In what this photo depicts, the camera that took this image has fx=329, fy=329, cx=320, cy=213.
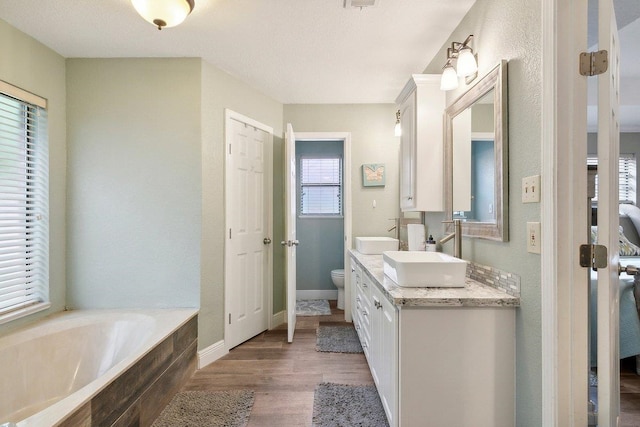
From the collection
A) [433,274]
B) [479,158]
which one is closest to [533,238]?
[433,274]

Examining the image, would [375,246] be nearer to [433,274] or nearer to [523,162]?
[433,274]

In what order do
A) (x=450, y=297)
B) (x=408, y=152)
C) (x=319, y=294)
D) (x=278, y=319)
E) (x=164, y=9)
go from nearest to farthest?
(x=450, y=297)
(x=164, y=9)
(x=408, y=152)
(x=278, y=319)
(x=319, y=294)

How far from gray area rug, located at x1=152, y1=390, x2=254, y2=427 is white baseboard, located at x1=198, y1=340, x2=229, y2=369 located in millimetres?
365

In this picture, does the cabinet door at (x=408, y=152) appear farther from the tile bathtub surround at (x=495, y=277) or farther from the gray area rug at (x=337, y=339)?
the gray area rug at (x=337, y=339)

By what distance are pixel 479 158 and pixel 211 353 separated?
2.37 metres

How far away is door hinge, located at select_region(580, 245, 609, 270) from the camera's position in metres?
1.18

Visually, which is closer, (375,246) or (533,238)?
(533,238)

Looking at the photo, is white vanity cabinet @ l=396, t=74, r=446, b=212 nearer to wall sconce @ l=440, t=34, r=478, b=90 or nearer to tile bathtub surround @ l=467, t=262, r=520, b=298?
wall sconce @ l=440, t=34, r=478, b=90

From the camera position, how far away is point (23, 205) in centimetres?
227

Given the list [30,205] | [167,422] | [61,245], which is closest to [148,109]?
[30,205]

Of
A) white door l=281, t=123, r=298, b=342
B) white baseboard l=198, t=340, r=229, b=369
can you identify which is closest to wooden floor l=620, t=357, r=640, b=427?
white door l=281, t=123, r=298, b=342

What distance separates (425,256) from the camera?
2166mm

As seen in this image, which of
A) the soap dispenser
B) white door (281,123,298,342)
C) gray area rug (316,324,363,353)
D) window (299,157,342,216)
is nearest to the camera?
the soap dispenser

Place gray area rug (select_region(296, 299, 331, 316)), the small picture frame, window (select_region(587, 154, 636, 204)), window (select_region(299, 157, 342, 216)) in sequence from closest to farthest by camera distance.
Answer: the small picture frame < gray area rug (select_region(296, 299, 331, 316)) < window (select_region(587, 154, 636, 204)) < window (select_region(299, 157, 342, 216))
